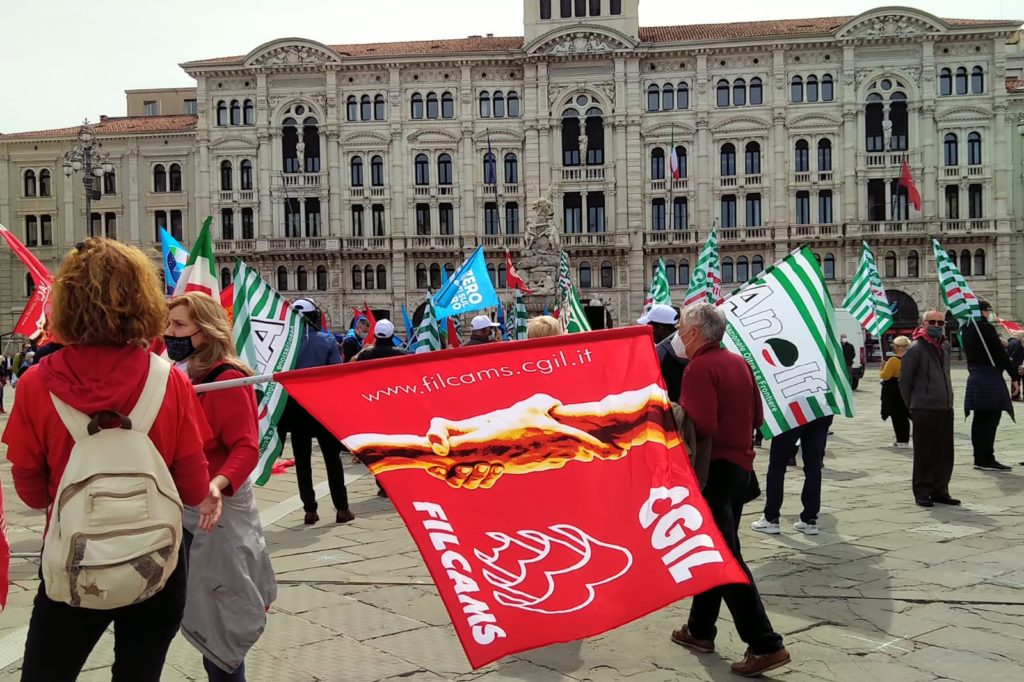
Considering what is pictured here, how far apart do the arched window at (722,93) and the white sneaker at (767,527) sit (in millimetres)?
47937

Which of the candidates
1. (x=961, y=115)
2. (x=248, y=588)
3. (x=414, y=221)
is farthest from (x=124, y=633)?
(x=961, y=115)

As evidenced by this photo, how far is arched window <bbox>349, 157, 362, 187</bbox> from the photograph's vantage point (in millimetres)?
54062

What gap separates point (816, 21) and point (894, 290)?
1624cm

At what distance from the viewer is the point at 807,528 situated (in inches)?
300

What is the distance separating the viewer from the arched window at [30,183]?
5694 cm

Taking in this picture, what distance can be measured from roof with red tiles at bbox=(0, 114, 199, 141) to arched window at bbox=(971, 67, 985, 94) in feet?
137

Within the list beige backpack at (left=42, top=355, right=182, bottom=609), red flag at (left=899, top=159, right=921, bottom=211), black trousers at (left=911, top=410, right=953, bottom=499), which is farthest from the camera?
red flag at (left=899, top=159, right=921, bottom=211)

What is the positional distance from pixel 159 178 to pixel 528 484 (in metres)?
57.1

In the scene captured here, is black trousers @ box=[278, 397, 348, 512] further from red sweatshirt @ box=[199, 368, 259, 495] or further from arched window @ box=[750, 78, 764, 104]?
arched window @ box=[750, 78, 764, 104]

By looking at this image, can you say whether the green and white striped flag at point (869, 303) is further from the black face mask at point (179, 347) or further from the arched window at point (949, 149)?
the arched window at point (949, 149)

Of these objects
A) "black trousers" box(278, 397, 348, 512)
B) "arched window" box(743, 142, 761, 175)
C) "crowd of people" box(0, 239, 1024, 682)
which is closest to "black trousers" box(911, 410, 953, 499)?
"crowd of people" box(0, 239, 1024, 682)

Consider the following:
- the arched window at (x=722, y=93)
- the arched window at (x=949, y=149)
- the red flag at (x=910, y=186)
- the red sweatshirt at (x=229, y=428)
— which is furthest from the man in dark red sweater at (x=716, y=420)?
the arched window at (x=949, y=149)

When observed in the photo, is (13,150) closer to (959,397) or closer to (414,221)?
(414,221)

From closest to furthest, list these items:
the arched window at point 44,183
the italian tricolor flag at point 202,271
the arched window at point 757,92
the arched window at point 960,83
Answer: the italian tricolor flag at point 202,271 < the arched window at point 960,83 < the arched window at point 757,92 < the arched window at point 44,183
